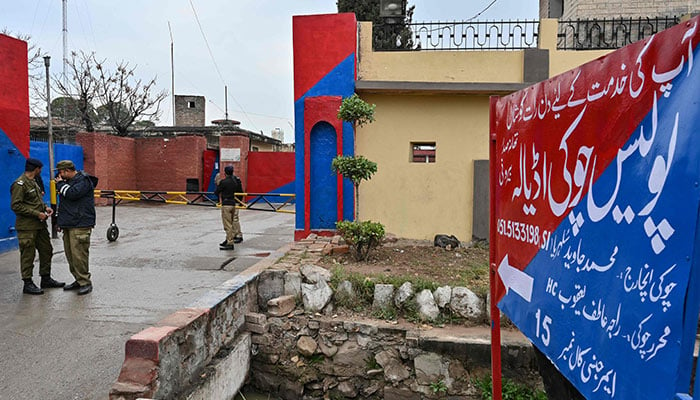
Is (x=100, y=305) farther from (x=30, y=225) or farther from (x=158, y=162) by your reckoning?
(x=158, y=162)

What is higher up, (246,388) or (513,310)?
(513,310)

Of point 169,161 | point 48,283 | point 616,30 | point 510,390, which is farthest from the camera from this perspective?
point 169,161

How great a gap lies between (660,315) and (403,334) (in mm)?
3971

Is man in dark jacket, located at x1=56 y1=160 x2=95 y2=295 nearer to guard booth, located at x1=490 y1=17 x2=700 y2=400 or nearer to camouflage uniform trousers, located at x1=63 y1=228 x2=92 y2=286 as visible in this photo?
camouflage uniform trousers, located at x1=63 y1=228 x2=92 y2=286

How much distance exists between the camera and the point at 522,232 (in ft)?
8.34

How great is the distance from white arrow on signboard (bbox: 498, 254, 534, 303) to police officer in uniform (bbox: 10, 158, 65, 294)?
5928 mm

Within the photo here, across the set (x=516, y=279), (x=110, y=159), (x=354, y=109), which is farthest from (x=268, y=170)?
(x=516, y=279)

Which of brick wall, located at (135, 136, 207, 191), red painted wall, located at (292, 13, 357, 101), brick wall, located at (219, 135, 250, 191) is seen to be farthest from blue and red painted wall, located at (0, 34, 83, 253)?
brick wall, located at (219, 135, 250, 191)

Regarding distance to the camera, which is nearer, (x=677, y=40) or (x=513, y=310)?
(x=677, y=40)

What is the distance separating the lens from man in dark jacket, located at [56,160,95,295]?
19.5 ft

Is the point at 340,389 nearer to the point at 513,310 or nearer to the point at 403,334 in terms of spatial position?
the point at 403,334

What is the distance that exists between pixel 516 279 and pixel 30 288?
6.17m

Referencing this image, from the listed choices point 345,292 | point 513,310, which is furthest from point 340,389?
point 513,310

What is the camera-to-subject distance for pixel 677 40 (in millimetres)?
1440
